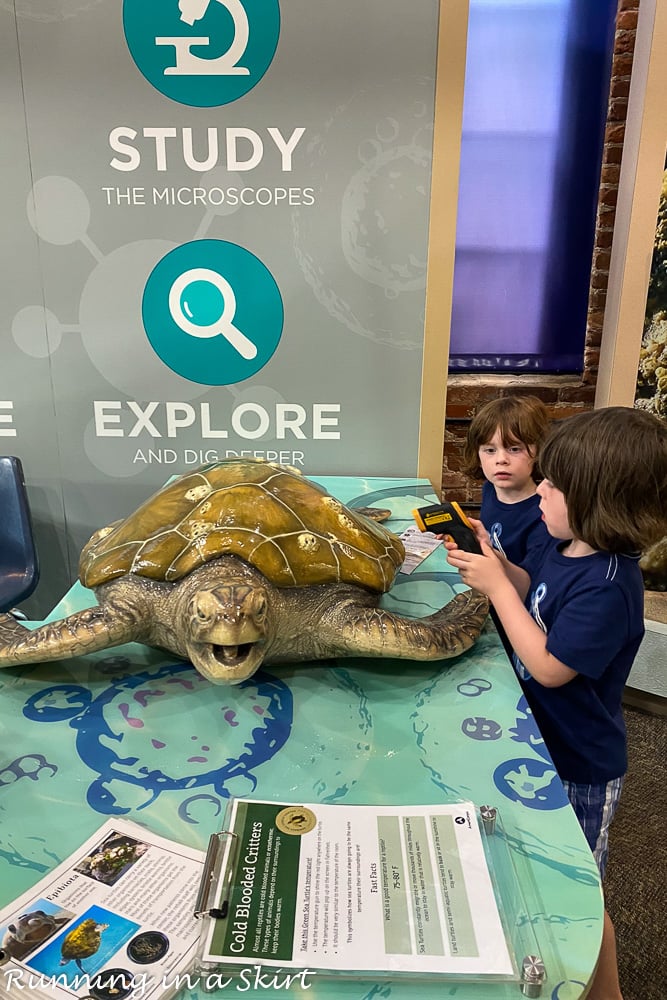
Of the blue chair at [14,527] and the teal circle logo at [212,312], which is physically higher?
the teal circle logo at [212,312]

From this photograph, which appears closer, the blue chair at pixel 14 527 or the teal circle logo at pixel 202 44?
the teal circle logo at pixel 202 44

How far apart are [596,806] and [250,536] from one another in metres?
0.69

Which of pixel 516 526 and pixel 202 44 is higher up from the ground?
pixel 202 44

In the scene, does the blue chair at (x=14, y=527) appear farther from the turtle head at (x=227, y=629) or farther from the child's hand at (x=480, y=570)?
the child's hand at (x=480, y=570)

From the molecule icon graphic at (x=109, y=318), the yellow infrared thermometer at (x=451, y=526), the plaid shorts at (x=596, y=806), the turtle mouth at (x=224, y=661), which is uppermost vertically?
the molecule icon graphic at (x=109, y=318)

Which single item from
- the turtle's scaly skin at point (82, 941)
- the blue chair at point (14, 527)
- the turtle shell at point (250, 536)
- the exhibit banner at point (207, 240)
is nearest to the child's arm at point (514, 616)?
the turtle shell at point (250, 536)

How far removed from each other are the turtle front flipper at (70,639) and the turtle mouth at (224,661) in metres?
0.14

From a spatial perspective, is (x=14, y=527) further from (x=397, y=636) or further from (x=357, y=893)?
(x=357, y=893)

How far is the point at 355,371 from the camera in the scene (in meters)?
1.95

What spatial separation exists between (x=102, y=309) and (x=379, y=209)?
0.83m

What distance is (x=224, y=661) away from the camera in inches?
38.5

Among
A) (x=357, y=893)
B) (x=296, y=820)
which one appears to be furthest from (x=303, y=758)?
(x=357, y=893)

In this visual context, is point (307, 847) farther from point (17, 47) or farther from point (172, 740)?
point (17, 47)

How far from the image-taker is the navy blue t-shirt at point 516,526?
4.67ft
